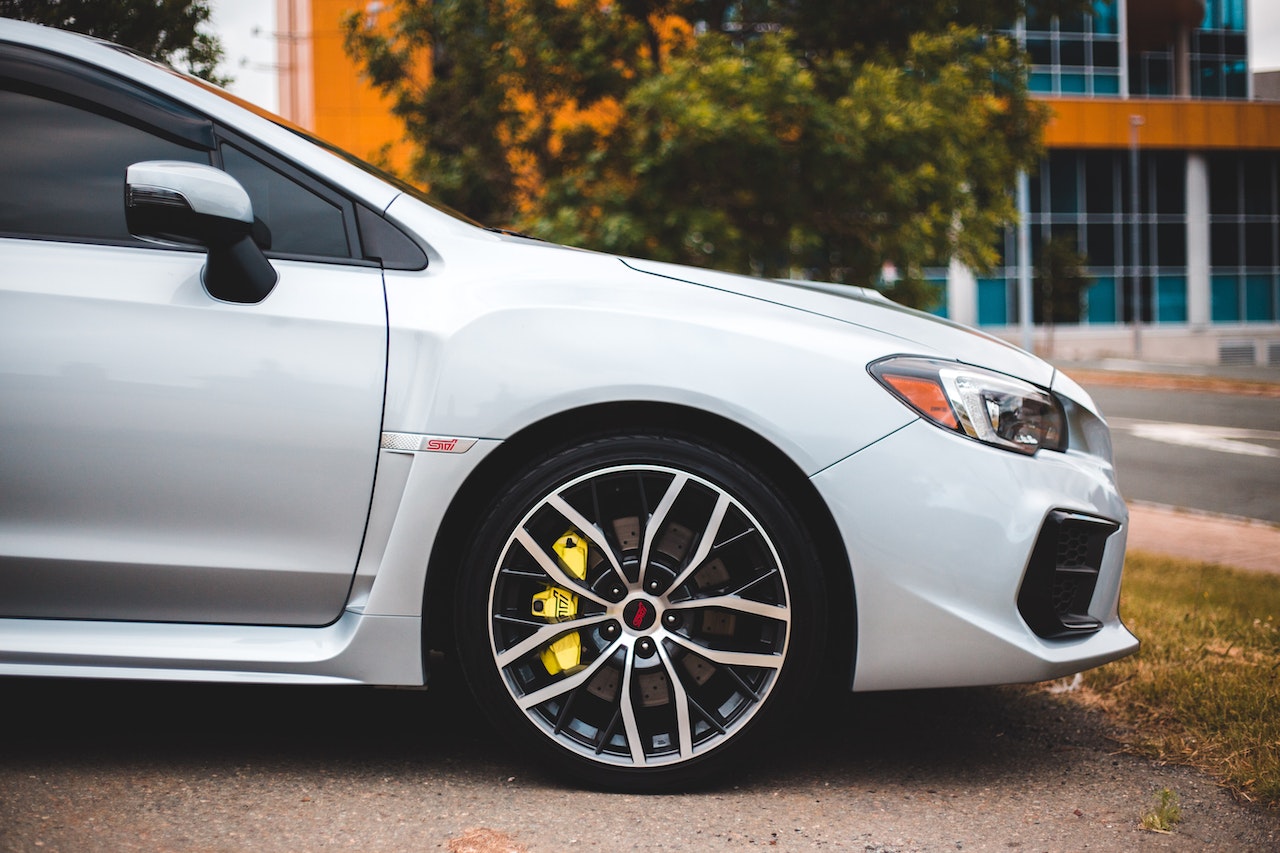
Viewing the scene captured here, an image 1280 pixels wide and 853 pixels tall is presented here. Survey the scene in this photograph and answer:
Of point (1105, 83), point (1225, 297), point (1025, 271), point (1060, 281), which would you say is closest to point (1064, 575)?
point (1105, 83)

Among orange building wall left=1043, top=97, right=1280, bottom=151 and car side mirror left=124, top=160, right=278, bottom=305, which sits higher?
orange building wall left=1043, top=97, right=1280, bottom=151

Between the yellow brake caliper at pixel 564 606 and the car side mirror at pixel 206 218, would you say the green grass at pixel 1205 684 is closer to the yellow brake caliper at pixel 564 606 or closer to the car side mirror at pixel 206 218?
the yellow brake caliper at pixel 564 606

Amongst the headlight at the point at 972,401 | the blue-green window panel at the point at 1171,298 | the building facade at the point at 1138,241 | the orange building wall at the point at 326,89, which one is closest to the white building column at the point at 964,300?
the building facade at the point at 1138,241

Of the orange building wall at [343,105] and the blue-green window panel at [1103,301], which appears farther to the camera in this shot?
the blue-green window panel at [1103,301]

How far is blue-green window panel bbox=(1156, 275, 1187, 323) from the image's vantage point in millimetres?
34438

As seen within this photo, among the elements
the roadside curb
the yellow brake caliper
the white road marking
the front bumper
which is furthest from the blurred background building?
the yellow brake caliper

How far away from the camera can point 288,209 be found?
257 cm

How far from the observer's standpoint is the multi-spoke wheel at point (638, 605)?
7.98ft

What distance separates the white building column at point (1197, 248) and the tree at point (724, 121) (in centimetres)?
2614

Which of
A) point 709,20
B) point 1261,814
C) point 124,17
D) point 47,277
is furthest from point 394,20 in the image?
point 1261,814

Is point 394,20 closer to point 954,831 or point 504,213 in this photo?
point 504,213

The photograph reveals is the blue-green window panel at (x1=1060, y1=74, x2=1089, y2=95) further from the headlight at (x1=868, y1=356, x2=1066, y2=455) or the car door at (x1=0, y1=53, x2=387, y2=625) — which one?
the car door at (x1=0, y1=53, x2=387, y2=625)

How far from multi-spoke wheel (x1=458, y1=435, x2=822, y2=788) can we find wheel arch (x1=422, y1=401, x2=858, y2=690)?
6cm

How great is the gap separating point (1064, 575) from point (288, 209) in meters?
1.99
